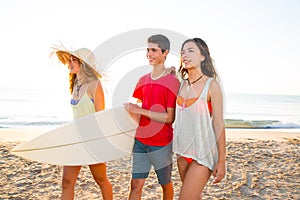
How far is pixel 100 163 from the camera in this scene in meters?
2.37

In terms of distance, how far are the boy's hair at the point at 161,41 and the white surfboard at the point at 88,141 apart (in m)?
0.64

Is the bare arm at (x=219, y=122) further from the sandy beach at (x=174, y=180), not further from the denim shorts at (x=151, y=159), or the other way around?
the sandy beach at (x=174, y=180)

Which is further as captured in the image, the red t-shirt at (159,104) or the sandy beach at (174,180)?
the sandy beach at (174,180)

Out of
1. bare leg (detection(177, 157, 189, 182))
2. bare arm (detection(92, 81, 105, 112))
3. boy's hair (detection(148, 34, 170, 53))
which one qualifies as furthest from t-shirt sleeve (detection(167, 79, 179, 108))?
bare arm (detection(92, 81, 105, 112))

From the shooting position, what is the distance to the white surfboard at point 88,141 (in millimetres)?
2518

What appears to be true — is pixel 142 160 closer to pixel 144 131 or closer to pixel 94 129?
Result: pixel 144 131

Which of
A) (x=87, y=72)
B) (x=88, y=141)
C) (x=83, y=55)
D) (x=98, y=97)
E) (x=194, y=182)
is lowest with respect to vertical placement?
(x=194, y=182)

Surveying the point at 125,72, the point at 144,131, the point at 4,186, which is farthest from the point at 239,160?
the point at 4,186

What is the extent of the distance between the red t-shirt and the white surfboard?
1.03 feet

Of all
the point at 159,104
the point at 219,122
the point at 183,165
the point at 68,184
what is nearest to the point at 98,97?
the point at 159,104

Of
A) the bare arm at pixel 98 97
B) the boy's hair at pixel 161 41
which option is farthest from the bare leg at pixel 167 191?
the boy's hair at pixel 161 41

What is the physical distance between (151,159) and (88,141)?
29.3 inches

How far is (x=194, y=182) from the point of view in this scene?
1.88m

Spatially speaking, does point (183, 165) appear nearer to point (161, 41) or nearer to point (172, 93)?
point (172, 93)
